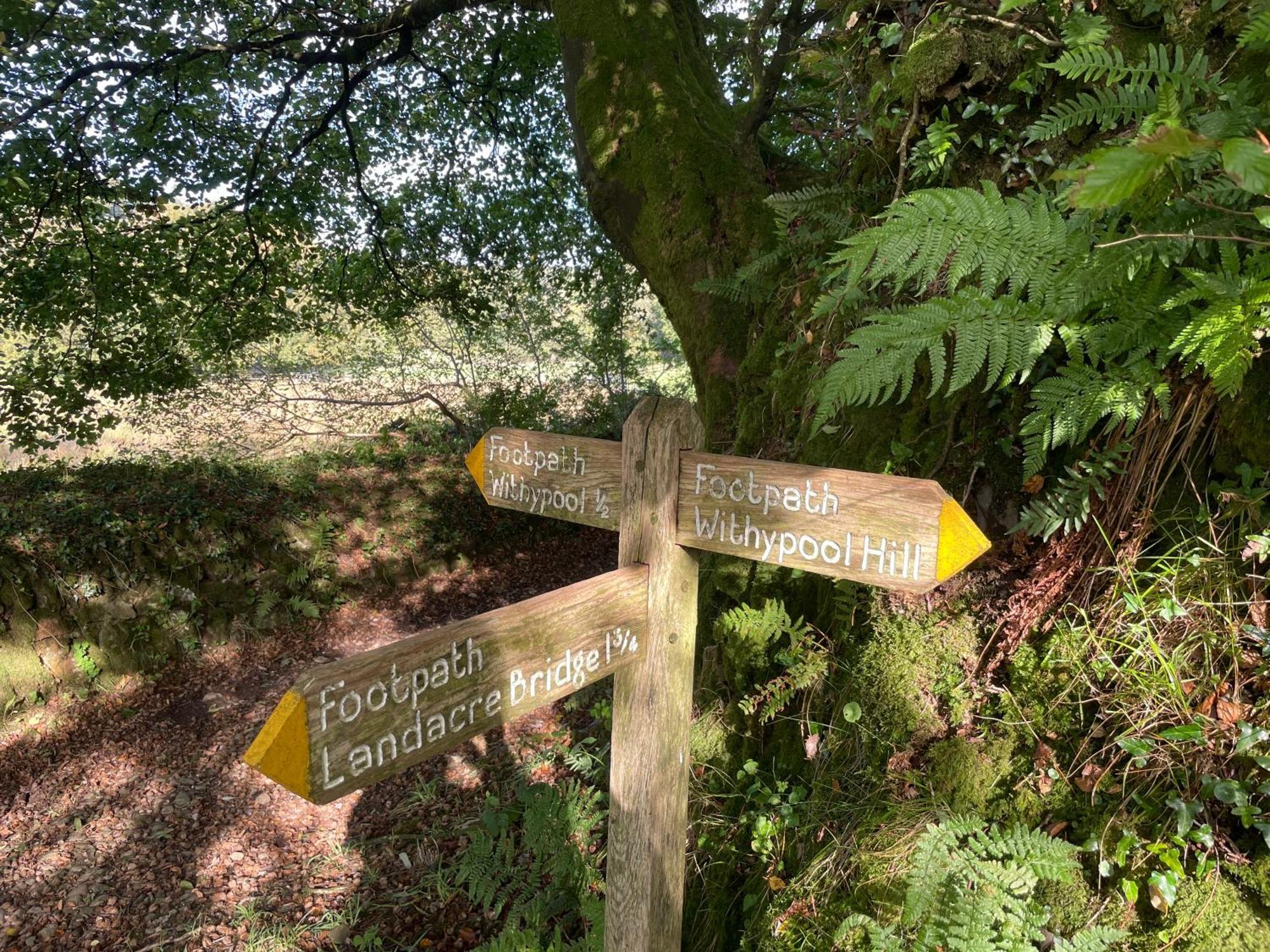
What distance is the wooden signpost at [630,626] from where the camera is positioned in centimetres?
119

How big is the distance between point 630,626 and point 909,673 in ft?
3.18

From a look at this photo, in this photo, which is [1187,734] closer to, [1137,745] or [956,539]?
[1137,745]

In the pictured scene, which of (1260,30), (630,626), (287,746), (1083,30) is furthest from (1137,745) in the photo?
(1083,30)

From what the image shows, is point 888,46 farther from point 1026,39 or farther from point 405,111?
point 405,111

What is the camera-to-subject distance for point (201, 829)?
4.27 m

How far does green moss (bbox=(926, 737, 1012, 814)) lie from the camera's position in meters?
1.85

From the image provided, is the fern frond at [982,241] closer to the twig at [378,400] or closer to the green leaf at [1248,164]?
the green leaf at [1248,164]

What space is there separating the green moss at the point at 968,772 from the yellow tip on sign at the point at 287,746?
1612mm

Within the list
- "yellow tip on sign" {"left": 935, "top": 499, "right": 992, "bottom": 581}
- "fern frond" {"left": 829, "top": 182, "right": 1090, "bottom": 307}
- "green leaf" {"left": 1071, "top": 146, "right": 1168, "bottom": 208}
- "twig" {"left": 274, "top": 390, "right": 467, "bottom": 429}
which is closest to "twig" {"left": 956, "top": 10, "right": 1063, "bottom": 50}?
"fern frond" {"left": 829, "top": 182, "right": 1090, "bottom": 307}

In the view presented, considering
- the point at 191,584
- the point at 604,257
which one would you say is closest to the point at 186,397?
the point at 191,584

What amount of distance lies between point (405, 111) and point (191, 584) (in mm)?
5670

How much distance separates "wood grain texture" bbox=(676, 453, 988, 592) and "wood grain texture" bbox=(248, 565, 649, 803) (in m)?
0.25

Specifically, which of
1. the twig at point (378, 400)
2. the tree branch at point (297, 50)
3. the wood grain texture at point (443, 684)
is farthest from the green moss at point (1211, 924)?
the tree branch at point (297, 50)

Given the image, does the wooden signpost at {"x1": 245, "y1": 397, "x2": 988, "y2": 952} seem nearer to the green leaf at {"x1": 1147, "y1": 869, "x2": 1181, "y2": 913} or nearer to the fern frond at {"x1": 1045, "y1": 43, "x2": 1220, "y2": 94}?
the green leaf at {"x1": 1147, "y1": 869, "x2": 1181, "y2": 913}
